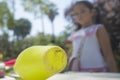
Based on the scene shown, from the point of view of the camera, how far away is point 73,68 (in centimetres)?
195

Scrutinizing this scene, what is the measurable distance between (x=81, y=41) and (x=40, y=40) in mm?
30600

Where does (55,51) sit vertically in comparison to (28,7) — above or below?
below

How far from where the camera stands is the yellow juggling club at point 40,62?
35.2 inches

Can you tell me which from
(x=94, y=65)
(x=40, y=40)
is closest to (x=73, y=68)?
(x=94, y=65)

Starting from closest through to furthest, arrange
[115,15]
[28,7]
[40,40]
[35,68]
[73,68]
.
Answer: [35,68] → [73,68] → [115,15] → [28,7] → [40,40]

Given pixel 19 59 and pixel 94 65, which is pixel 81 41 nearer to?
pixel 94 65

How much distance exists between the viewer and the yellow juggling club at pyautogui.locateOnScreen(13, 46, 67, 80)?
895 mm

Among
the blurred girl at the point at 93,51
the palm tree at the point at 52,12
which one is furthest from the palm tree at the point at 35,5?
the blurred girl at the point at 93,51

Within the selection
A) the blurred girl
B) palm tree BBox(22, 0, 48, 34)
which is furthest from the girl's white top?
palm tree BBox(22, 0, 48, 34)

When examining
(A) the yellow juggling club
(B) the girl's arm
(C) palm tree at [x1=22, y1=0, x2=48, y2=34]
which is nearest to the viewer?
(A) the yellow juggling club

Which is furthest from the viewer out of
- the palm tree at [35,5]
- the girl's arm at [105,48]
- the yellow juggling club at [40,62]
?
the palm tree at [35,5]

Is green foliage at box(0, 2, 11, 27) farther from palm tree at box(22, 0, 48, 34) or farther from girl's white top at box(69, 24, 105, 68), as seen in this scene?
girl's white top at box(69, 24, 105, 68)

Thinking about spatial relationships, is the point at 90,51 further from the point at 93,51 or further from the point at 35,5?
the point at 35,5

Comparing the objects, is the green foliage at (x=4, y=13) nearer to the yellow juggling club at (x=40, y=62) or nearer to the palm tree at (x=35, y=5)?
the palm tree at (x=35, y=5)
